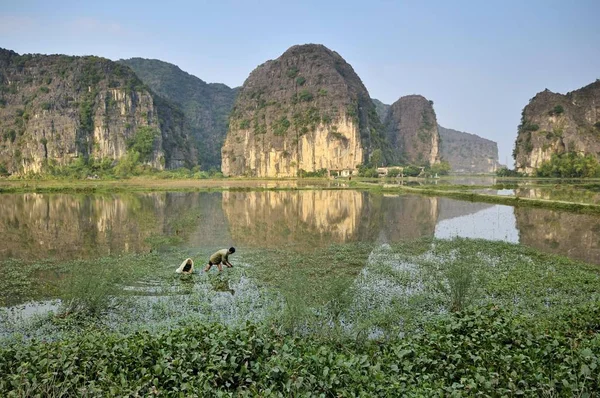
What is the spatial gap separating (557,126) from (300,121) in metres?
55.4

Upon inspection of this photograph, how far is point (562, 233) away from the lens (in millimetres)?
19266

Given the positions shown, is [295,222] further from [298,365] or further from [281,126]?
[281,126]

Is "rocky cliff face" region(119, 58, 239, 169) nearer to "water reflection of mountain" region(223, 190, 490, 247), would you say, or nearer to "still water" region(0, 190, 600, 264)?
"water reflection of mountain" region(223, 190, 490, 247)

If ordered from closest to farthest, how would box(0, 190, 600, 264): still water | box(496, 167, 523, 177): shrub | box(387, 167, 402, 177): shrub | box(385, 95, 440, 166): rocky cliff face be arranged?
box(0, 190, 600, 264): still water, box(496, 167, 523, 177): shrub, box(387, 167, 402, 177): shrub, box(385, 95, 440, 166): rocky cliff face

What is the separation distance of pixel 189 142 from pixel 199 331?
129m

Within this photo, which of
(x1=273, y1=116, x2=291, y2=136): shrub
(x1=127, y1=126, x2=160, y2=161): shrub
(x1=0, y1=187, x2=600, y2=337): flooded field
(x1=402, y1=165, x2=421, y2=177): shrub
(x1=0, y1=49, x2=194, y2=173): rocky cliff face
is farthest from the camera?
(x1=273, y1=116, x2=291, y2=136): shrub

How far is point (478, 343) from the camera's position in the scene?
216 inches

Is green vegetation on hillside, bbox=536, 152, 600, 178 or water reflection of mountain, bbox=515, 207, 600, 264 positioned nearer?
water reflection of mountain, bbox=515, 207, 600, 264

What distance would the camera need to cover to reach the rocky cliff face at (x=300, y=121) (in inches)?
4136

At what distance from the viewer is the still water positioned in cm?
1697

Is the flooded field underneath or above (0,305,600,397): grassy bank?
underneath

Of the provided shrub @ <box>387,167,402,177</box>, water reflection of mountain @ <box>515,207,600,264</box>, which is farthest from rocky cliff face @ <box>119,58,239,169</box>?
water reflection of mountain @ <box>515,207,600,264</box>

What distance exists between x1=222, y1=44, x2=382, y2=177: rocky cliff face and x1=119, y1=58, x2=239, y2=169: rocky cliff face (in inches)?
1526

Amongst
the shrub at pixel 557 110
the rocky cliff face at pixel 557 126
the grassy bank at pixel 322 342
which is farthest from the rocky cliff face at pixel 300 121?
the grassy bank at pixel 322 342
